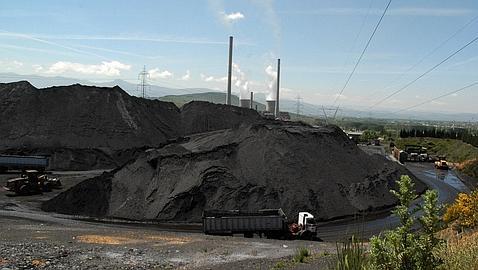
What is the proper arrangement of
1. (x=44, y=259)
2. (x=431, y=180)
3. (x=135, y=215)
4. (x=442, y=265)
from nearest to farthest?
(x=442, y=265)
(x=44, y=259)
(x=135, y=215)
(x=431, y=180)

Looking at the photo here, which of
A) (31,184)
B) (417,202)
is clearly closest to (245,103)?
(31,184)

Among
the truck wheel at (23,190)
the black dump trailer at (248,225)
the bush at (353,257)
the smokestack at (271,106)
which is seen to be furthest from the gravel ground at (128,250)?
the smokestack at (271,106)

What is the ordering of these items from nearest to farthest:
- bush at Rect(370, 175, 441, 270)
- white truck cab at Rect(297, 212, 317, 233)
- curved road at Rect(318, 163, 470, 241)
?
1. bush at Rect(370, 175, 441, 270)
2. white truck cab at Rect(297, 212, 317, 233)
3. curved road at Rect(318, 163, 470, 241)

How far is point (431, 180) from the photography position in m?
49.6

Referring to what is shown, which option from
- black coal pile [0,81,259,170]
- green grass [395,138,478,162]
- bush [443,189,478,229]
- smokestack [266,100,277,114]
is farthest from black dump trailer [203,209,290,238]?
smokestack [266,100,277,114]

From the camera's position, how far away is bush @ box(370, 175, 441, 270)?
4797 millimetres

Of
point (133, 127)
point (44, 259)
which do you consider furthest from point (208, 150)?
point (133, 127)

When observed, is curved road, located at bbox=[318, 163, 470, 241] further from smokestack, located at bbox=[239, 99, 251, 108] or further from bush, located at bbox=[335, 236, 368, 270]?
smokestack, located at bbox=[239, 99, 251, 108]

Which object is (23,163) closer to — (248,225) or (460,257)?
(248,225)

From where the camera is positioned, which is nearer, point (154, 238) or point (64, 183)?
point (154, 238)

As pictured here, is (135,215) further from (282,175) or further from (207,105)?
(207,105)

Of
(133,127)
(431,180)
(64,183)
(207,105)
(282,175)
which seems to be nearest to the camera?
(282,175)

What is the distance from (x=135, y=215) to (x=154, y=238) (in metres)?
9.17

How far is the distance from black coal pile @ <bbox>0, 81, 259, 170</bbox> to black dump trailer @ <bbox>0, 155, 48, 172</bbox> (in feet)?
27.8
